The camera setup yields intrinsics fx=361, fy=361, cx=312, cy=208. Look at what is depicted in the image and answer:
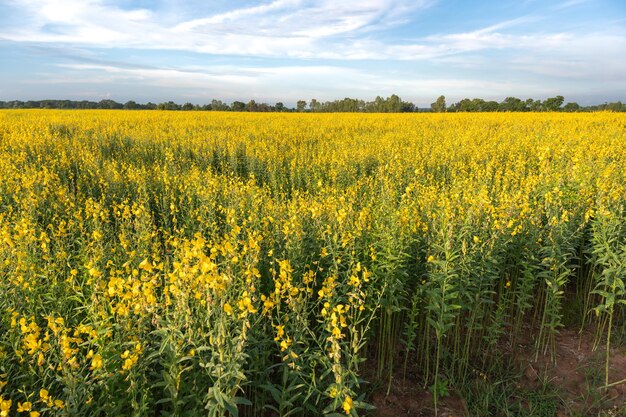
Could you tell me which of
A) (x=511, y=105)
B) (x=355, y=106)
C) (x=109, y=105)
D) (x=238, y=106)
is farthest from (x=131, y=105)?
(x=511, y=105)

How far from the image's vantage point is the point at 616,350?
4359 millimetres

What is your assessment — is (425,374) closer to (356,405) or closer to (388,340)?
(388,340)

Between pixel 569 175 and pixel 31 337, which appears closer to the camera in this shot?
pixel 31 337

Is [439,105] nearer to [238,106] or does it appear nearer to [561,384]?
[238,106]

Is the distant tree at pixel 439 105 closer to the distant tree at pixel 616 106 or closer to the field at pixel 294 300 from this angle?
the distant tree at pixel 616 106

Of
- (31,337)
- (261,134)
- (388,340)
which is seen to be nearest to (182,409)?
(31,337)

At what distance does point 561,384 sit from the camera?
3885mm

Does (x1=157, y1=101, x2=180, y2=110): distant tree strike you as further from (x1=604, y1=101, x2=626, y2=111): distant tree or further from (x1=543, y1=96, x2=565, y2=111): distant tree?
(x1=604, y1=101, x2=626, y2=111): distant tree

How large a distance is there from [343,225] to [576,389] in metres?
3.00

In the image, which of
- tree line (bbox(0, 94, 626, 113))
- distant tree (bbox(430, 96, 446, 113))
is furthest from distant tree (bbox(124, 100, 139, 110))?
distant tree (bbox(430, 96, 446, 113))

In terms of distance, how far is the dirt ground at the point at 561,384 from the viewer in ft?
11.6

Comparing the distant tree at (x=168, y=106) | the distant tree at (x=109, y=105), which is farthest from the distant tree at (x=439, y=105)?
the distant tree at (x=109, y=105)

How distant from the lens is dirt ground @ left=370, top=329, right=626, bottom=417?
354 cm

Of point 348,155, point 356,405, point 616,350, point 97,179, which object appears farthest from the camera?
point 348,155
